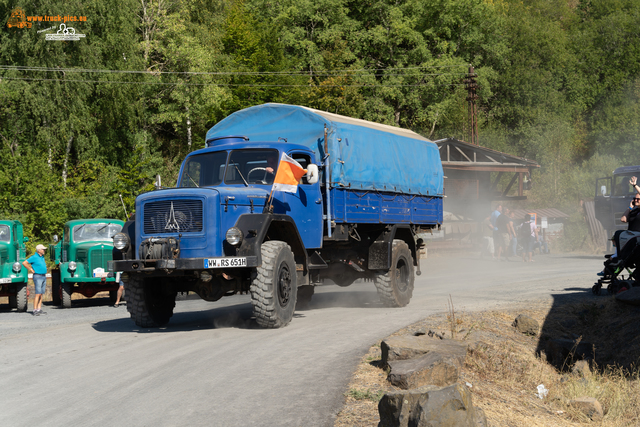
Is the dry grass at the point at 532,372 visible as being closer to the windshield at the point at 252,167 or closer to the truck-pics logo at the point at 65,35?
the windshield at the point at 252,167

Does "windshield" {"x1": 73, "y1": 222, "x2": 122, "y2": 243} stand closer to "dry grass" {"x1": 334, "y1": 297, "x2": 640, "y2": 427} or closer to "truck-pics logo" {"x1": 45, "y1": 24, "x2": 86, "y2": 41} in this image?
"dry grass" {"x1": 334, "y1": 297, "x2": 640, "y2": 427}

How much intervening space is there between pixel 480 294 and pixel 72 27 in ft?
90.7

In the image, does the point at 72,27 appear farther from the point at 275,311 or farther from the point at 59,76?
the point at 275,311

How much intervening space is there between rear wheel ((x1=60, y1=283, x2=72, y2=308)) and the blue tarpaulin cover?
6.67 m

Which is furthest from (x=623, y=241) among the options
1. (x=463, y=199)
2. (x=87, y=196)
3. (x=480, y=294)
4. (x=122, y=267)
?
(x=463, y=199)

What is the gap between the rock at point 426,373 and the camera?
6781 millimetres

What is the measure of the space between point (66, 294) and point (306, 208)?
8837mm

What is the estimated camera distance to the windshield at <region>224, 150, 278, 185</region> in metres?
11.6

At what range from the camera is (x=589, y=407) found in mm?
7508

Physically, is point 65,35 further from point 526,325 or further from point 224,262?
point 526,325

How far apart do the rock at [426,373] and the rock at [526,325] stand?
5037 millimetres

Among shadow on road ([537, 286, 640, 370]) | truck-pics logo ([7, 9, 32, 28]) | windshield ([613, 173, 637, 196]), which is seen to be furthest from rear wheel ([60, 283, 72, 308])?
windshield ([613, 173, 637, 196])

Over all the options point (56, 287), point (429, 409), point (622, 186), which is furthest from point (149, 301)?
point (622, 186)

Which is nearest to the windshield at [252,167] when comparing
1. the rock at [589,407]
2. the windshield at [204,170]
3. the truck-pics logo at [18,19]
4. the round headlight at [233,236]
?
the windshield at [204,170]
